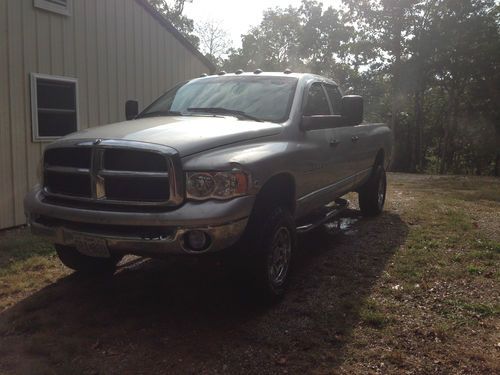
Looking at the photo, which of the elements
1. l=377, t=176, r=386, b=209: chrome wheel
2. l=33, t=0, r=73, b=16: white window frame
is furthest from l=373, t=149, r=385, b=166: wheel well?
l=33, t=0, r=73, b=16: white window frame

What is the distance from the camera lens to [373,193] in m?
7.31

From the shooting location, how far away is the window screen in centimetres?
758

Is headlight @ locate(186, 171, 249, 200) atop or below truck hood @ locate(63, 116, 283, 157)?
below

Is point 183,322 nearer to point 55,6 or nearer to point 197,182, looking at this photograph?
point 197,182

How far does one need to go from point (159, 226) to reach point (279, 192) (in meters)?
1.17

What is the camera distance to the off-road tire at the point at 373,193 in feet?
23.6

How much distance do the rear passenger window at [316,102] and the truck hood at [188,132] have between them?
0.78m

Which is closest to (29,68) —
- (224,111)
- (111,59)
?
(111,59)

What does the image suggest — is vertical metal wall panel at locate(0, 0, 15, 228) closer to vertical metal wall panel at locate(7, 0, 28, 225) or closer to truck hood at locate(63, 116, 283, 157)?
vertical metal wall panel at locate(7, 0, 28, 225)

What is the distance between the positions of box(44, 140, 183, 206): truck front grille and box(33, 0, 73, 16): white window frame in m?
4.74

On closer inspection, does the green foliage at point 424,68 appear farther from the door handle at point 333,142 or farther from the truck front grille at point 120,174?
the truck front grille at point 120,174

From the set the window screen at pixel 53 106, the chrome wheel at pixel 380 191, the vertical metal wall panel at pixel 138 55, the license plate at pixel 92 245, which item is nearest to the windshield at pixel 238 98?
the license plate at pixel 92 245

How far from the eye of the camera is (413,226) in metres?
6.93

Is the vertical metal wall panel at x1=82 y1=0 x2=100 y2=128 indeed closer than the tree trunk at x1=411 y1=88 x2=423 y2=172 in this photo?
Yes
